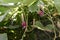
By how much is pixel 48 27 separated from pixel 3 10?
0.15 metres

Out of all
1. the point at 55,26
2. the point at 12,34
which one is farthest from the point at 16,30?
the point at 55,26

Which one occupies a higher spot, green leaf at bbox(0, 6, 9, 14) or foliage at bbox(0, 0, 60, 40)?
green leaf at bbox(0, 6, 9, 14)

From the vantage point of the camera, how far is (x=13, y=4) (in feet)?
1.55

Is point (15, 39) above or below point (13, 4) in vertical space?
below

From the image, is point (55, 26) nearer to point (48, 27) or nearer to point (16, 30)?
point (48, 27)

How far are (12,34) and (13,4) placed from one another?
5.0 inches

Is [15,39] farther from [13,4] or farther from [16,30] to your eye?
[13,4]

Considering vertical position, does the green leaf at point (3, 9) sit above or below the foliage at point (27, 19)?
above

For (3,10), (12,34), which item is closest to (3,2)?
(3,10)

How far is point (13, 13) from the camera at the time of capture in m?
0.52

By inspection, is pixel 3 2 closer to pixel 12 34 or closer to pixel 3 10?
pixel 3 10

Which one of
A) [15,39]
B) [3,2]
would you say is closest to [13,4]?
[3,2]

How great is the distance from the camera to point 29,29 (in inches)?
20.5

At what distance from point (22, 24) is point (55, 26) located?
0.10 m
